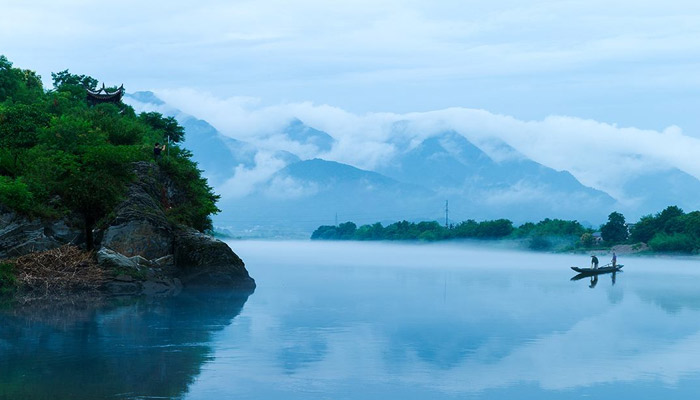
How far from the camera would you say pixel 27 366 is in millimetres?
21281

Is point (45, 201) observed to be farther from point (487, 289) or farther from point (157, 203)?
point (487, 289)

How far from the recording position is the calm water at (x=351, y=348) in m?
19.8

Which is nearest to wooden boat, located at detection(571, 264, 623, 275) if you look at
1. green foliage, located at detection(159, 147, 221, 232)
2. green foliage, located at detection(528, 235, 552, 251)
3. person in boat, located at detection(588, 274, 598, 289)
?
person in boat, located at detection(588, 274, 598, 289)

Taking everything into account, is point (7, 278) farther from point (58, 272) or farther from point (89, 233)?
point (89, 233)

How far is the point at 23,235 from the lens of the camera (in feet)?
129

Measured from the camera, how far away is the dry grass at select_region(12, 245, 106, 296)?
37844 mm

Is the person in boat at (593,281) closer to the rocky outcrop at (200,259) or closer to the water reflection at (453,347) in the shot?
the water reflection at (453,347)

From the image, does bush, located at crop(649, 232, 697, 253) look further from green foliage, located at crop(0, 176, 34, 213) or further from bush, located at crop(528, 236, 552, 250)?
green foliage, located at crop(0, 176, 34, 213)

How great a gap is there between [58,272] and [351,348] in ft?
61.9

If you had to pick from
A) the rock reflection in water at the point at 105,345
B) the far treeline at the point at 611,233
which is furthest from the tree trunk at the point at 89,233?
the far treeline at the point at 611,233

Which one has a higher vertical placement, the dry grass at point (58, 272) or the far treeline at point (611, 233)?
the far treeline at point (611, 233)

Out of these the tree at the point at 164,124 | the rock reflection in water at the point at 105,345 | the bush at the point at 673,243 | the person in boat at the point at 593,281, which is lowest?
the rock reflection in water at the point at 105,345

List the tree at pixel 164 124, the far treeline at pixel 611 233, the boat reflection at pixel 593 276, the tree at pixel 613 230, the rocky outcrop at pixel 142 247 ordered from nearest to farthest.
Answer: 1. the rocky outcrop at pixel 142 247
2. the boat reflection at pixel 593 276
3. the tree at pixel 164 124
4. the far treeline at pixel 611 233
5. the tree at pixel 613 230

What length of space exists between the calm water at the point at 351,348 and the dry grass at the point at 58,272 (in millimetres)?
3083
